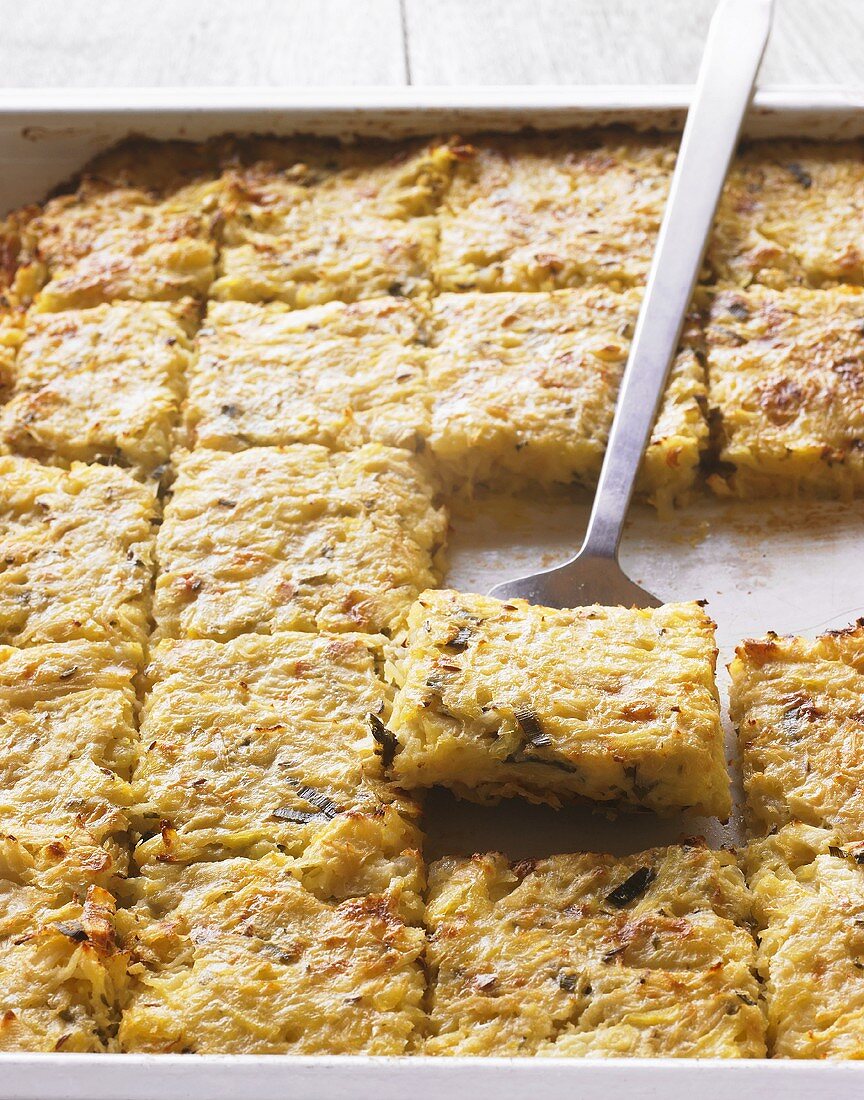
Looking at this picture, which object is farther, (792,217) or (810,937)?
(792,217)

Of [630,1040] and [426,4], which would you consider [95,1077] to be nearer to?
[630,1040]

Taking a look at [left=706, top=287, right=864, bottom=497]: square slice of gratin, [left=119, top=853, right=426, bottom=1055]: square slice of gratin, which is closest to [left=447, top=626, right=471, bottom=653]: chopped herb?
[left=119, top=853, right=426, bottom=1055]: square slice of gratin

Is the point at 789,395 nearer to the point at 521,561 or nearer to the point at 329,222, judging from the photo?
the point at 521,561

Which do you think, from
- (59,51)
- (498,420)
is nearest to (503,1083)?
(498,420)

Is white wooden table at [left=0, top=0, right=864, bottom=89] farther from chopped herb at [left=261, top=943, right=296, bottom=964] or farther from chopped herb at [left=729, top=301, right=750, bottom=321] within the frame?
chopped herb at [left=261, top=943, right=296, bottom=964]

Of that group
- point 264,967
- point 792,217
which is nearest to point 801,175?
point 792,217

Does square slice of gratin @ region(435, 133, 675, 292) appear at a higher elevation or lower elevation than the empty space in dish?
higher
